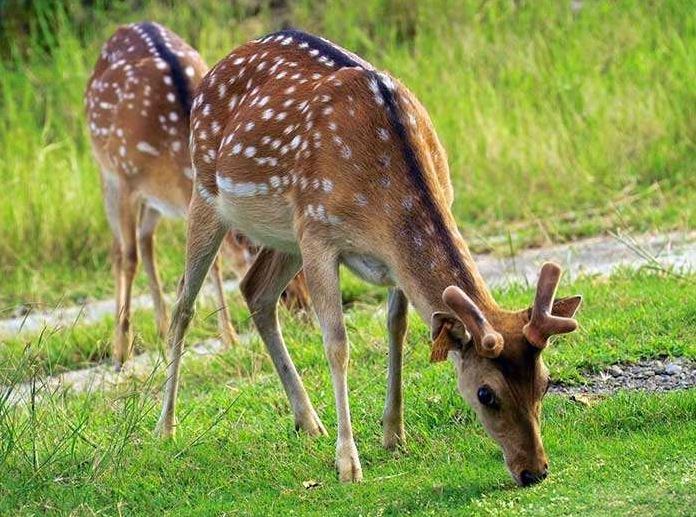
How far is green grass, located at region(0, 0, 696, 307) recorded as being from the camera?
36.2 ft

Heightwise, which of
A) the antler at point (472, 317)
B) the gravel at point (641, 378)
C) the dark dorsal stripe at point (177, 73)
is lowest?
the gravel at point (641, 378)

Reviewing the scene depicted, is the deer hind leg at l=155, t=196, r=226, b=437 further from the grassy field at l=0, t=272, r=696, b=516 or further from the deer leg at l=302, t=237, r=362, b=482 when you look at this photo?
the deer leg at l=302, t=237, r=362, b=482

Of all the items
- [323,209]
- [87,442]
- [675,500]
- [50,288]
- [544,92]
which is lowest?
[50,288]

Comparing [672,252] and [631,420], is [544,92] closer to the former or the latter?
[672,252]

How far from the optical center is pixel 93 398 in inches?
303

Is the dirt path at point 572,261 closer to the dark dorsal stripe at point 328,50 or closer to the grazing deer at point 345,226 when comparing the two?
the grazing deer at point 345,226

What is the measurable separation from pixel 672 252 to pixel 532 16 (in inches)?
210

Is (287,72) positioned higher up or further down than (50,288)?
higher up

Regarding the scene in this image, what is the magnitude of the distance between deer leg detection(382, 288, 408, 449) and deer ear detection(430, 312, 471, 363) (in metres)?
0.84

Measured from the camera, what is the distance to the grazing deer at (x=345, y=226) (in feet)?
17.9

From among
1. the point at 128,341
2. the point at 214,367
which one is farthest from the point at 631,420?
the point at 128,341

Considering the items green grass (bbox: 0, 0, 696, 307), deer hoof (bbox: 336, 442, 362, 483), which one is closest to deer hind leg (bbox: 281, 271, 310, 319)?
green grass (bbox: 0, 0, 696, 307)

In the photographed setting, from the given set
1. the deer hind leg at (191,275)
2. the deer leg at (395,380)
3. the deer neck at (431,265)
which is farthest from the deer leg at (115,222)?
the deer neck at (431,265)

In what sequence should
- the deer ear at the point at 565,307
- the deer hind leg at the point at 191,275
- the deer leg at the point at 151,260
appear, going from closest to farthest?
the deer ear at the point at 565,307, the deer hind leg at the point at 191,275, the deer leg at the point at 151,260
